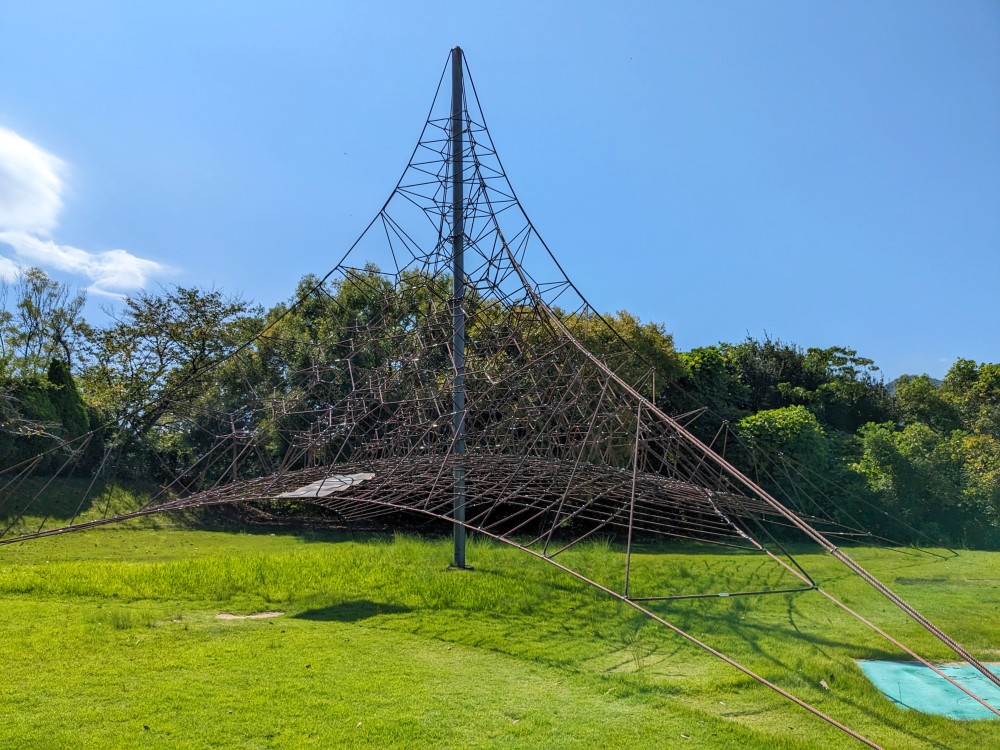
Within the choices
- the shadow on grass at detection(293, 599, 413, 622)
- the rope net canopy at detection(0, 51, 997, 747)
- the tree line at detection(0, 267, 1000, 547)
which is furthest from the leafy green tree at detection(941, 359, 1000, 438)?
the shadow on grass at detection(293, 599, 413, 622)

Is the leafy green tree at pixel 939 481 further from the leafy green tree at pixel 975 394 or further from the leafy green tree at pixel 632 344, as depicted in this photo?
the leafy green tree at pixel 632 344

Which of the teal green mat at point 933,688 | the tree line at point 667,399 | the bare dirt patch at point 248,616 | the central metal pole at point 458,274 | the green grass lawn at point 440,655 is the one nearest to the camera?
the green grass lawn at point 440,655

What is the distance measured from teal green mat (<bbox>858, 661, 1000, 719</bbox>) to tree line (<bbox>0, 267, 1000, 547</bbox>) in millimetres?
4621

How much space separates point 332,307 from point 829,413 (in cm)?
1679

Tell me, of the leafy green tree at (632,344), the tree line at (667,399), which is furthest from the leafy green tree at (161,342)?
the leafy green tree at (632,344)

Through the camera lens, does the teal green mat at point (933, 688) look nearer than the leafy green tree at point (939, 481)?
Yes

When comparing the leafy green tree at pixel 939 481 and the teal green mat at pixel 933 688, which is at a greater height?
the leafy green tree at pixel 939 481

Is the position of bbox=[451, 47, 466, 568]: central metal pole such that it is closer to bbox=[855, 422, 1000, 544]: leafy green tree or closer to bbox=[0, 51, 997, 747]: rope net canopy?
bbox=[0, 51, 997, 747]: rope net canopy

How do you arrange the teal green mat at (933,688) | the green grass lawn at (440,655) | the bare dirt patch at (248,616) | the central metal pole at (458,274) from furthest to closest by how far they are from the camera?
1. the central metal pole at (458,274)
2. the bare dirt patch at (248,616)
3. the teal green mat at (933,688)
4. the green grass lawn at (440,655)

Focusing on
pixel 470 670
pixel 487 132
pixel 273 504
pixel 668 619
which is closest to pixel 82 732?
pixel 470 670

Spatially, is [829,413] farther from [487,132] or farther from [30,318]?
[30,318]

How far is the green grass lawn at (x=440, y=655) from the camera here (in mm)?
4621

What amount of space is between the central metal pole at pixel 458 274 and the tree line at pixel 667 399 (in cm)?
83

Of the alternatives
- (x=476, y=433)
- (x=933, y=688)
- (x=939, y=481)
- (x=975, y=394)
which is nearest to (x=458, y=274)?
(x=476, y=433)
